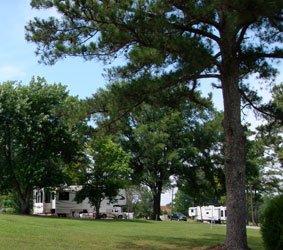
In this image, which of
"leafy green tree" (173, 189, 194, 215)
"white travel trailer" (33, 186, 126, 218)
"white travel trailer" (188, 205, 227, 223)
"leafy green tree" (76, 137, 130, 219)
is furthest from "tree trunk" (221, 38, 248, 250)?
"leafy green tree" (173, 189, 194, 215)

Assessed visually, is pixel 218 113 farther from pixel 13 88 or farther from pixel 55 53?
pixel 55 53

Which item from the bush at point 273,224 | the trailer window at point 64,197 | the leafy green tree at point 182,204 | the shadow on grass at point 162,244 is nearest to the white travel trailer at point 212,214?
the trailer window at point 64,197

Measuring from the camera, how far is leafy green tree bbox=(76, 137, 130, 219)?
44.5 meters

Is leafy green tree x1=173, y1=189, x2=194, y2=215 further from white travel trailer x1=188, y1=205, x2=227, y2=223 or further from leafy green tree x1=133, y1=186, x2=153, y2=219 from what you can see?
white travel trailer x1=188, y1=205, x2=227, y2=223

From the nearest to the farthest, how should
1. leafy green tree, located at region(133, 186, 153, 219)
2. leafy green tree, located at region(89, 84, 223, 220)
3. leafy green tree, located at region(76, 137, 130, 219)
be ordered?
leafy green tree, located at region(76, 137, 130, 219) → leafy green tree, located at region(89, 84, 223, 220) → leafy green tree, located at region(133, 186, 153, 219)

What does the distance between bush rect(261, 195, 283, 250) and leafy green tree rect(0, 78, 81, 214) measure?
28723 mm

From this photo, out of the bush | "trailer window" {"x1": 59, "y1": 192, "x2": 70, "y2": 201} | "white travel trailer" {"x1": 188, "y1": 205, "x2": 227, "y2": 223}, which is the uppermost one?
"trailer window" {"x1": 59, "y1": 192, "x2": 70, "y2": 201}

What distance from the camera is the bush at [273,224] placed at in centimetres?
1185

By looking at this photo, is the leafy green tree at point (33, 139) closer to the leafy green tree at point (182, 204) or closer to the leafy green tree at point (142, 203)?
the leafy green tree at point (142, 203)

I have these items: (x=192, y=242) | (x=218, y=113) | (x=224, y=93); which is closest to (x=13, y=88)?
(x=218, y=113)

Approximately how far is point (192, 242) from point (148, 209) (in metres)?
85.1

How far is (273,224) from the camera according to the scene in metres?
12.0

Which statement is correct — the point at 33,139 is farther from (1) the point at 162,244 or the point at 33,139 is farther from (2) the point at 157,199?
(1) the point at 162,244

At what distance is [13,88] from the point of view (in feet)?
137
